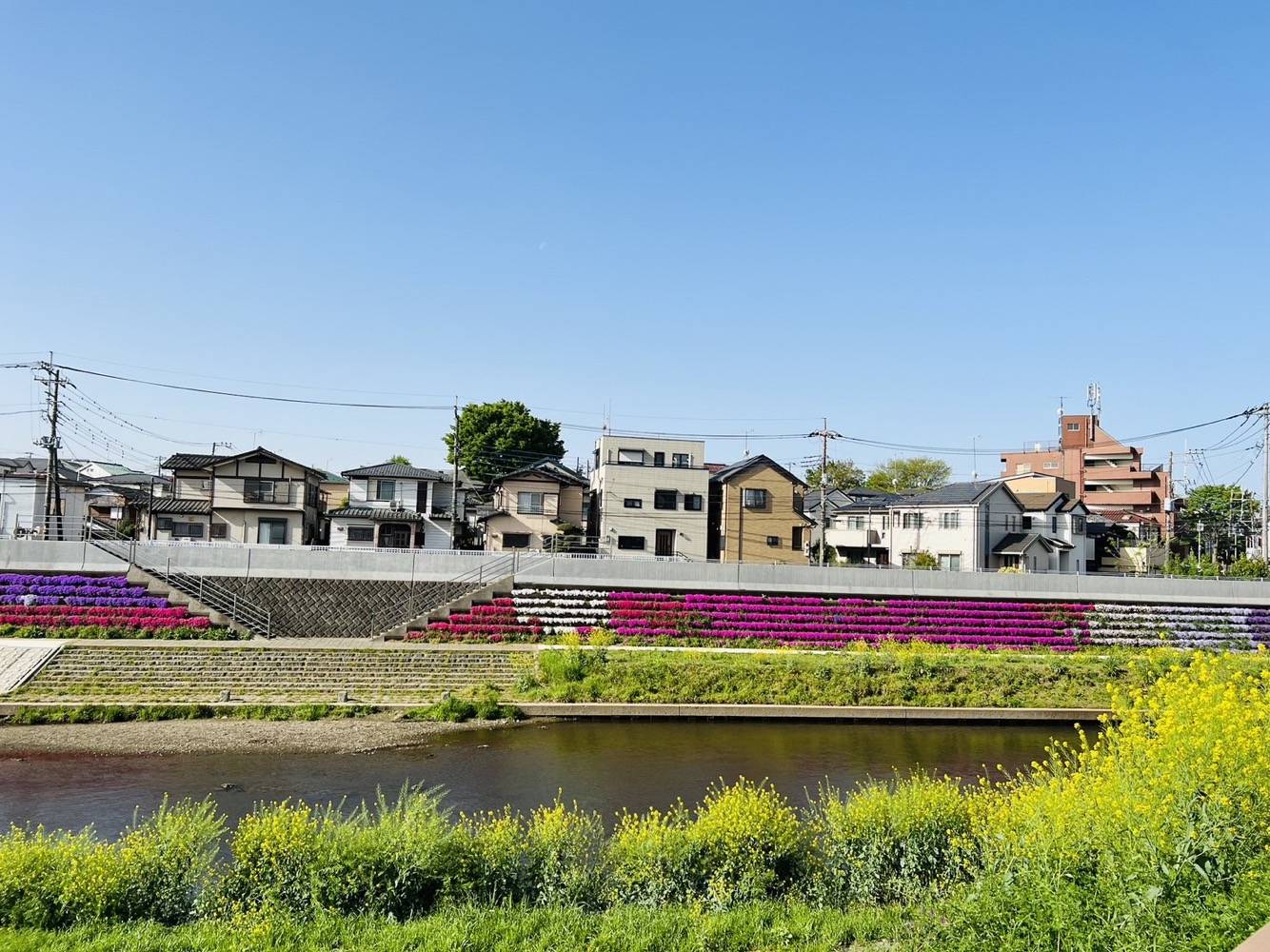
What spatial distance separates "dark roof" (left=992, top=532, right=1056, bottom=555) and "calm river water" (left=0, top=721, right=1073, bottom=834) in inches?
1198

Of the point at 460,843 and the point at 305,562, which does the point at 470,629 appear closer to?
the point at 305,562

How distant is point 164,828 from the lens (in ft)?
34.1

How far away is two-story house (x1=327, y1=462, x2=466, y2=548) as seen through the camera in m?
48.2

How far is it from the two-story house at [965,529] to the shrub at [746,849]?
44.4 metres

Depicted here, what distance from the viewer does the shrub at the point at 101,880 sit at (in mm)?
9453

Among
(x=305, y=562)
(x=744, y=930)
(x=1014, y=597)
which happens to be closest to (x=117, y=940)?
(x=744, y=930)

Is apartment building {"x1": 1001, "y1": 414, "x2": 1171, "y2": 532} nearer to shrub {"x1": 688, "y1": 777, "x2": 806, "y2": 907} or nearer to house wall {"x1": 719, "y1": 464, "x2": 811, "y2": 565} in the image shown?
house wall {"x1": 719, "y1": 464, "x2": 811, "y2": 565}

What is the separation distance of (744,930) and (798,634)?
2567 centimetres

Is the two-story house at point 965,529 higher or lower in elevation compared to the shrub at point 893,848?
higher

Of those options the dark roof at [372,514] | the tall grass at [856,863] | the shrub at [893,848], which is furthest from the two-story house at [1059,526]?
the shrub at [893,848]

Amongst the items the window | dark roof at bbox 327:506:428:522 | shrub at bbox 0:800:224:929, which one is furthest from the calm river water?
dark roof at bbox 327:506:428:522

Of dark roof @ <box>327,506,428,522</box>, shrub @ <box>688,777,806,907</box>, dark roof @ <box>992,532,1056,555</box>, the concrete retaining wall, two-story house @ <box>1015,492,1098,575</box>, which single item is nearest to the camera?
shrub @ <box>688,777,806,907</box>

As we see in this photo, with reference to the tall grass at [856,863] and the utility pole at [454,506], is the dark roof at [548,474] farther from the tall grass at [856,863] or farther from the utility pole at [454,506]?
the tall grass at [856,863]

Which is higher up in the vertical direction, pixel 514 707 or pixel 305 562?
pixel 305 562
